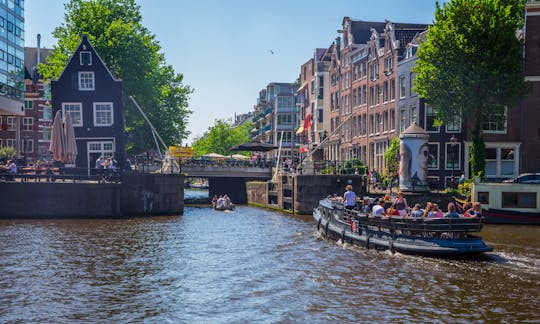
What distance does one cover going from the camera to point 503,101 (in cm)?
4712

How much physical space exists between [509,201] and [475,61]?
10890 mm

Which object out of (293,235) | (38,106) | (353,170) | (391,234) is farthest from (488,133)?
(38,106)

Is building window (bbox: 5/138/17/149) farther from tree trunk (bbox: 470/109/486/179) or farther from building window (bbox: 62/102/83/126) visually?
tree trunk (bbox: 470/109/486/179)

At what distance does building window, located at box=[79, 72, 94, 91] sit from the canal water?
2294 cm

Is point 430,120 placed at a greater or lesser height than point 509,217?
greater

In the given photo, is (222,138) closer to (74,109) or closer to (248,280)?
(74,109)

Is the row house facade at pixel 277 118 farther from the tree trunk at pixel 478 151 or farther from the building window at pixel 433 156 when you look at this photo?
the tree trunk at pixel 478 151

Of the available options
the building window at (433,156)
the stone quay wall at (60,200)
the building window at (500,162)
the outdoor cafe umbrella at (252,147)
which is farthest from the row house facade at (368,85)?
the stone quay wall at (60,200)

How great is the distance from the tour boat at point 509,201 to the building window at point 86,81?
33.1m

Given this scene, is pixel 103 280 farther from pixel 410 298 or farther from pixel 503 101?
pixel 503 101

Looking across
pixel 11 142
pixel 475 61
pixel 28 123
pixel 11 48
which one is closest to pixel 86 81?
pixel 11 48

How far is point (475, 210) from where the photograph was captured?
25.8 meters

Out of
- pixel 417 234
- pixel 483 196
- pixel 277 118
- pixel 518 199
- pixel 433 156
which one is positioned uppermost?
pixel 277 118

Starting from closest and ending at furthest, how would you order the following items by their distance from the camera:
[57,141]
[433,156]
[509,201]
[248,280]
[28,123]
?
[248,280] < [509,201] < [57,141] < [433,156] < [28,123]
